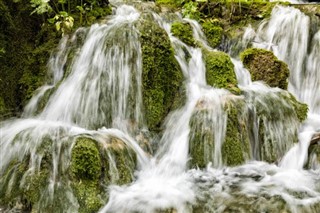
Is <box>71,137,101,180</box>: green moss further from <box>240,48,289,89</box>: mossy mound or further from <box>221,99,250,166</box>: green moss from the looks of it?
<box>240,48,289,89</box>: mossy mound

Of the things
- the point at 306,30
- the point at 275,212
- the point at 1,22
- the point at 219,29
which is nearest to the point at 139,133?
the point at 275,212

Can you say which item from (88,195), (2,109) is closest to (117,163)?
(88,195)

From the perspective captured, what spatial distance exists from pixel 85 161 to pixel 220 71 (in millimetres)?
3811

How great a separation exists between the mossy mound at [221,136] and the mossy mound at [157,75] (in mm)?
810

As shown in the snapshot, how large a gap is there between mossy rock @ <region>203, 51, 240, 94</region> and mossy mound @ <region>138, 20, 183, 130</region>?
758mm

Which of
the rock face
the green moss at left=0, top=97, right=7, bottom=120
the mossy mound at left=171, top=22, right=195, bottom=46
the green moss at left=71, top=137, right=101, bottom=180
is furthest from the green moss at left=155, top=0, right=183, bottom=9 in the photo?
the green moss at left=71, top=137, right=101, bottom=180

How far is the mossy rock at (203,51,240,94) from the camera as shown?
7453 millimetres

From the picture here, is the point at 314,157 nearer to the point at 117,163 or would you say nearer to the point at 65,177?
the point at 117,163

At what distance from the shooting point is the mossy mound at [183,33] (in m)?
8.55

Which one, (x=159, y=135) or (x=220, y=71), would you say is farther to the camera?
(x=220, y=71)

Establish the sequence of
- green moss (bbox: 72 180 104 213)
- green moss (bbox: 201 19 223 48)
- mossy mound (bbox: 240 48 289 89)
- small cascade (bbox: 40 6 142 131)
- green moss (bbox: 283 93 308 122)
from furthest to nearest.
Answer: green moss (bbox: 201 19 223 48), mossy mound (bbox: 240 48 289 89), green moss (bbox: 283 93 308 122), small cascade (bbox: 40 6 142 131), green moss (bbox: 72 180 104 213)

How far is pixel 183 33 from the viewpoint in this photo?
8.68 m

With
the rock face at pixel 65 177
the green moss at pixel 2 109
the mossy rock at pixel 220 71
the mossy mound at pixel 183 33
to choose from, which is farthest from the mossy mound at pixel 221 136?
the green moss at pixel 2 109

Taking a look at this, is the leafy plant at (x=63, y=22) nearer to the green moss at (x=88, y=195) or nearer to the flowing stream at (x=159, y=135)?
the flowing stream at (x=159, y=135)
